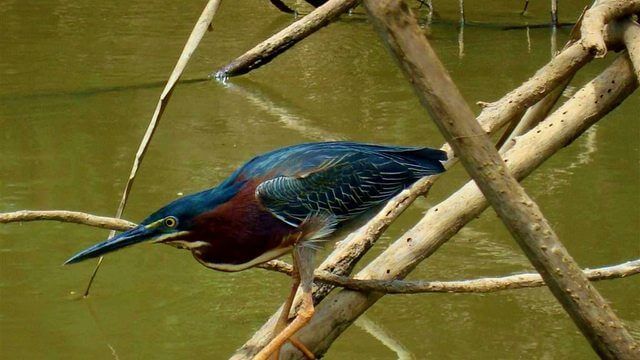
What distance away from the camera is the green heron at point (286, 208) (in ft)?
8.26

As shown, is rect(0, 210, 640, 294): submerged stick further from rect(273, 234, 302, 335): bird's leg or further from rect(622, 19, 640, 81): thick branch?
rect(622, 19, 640, 81): thick branch

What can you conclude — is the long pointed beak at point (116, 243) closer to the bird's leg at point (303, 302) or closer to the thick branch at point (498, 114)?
the bird's leg at point (303, 302)

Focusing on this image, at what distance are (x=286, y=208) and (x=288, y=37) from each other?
258 cm

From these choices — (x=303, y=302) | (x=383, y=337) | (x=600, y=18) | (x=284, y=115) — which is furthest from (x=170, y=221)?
(x=284, y=115)

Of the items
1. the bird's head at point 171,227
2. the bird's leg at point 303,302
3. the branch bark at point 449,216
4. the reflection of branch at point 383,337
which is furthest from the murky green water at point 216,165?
the bird's head at point 171,227

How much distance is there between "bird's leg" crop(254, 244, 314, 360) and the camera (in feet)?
8.83

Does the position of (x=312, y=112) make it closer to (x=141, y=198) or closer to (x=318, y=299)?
(x=141, y=198)

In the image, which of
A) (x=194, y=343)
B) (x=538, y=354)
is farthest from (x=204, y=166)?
(x=538, y=354)

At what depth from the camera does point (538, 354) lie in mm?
4215

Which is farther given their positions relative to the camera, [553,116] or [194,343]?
[194,343]

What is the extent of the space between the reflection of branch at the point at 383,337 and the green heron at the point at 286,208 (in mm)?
1396

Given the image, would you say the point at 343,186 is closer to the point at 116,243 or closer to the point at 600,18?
the point at 116,243

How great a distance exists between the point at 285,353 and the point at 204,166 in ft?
10.7

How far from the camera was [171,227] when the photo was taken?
8.11ft
